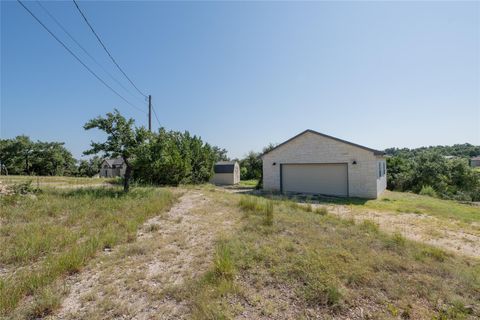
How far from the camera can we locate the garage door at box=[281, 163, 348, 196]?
43.7ft

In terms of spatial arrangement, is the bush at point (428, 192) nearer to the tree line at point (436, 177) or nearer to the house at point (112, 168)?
the tree line at point (436, 177)

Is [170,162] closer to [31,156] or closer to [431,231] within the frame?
[431,231]

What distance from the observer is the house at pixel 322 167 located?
1257 centimetres

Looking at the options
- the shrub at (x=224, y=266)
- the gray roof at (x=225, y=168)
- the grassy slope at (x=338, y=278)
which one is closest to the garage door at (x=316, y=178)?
the grassy slope at (x=338, y=278)

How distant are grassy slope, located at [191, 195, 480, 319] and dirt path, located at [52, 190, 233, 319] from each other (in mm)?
373

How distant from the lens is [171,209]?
25.7 feet

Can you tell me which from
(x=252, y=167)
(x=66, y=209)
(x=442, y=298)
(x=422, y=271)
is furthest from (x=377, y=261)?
(x=252, y=167)

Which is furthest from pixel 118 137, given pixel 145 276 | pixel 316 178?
pixel 316 178

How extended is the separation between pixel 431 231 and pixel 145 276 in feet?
23.7

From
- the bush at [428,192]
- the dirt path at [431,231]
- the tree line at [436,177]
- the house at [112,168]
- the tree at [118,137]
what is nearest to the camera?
the dirt path at [431,231]

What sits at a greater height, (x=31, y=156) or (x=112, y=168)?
(x=31, y=156)

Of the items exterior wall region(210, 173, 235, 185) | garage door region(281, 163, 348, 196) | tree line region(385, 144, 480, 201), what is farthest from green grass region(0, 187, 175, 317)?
tree line region(385, 144, 480, 201)

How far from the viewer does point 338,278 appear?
309 centimetres

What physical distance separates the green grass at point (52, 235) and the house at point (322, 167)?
28.9ft
